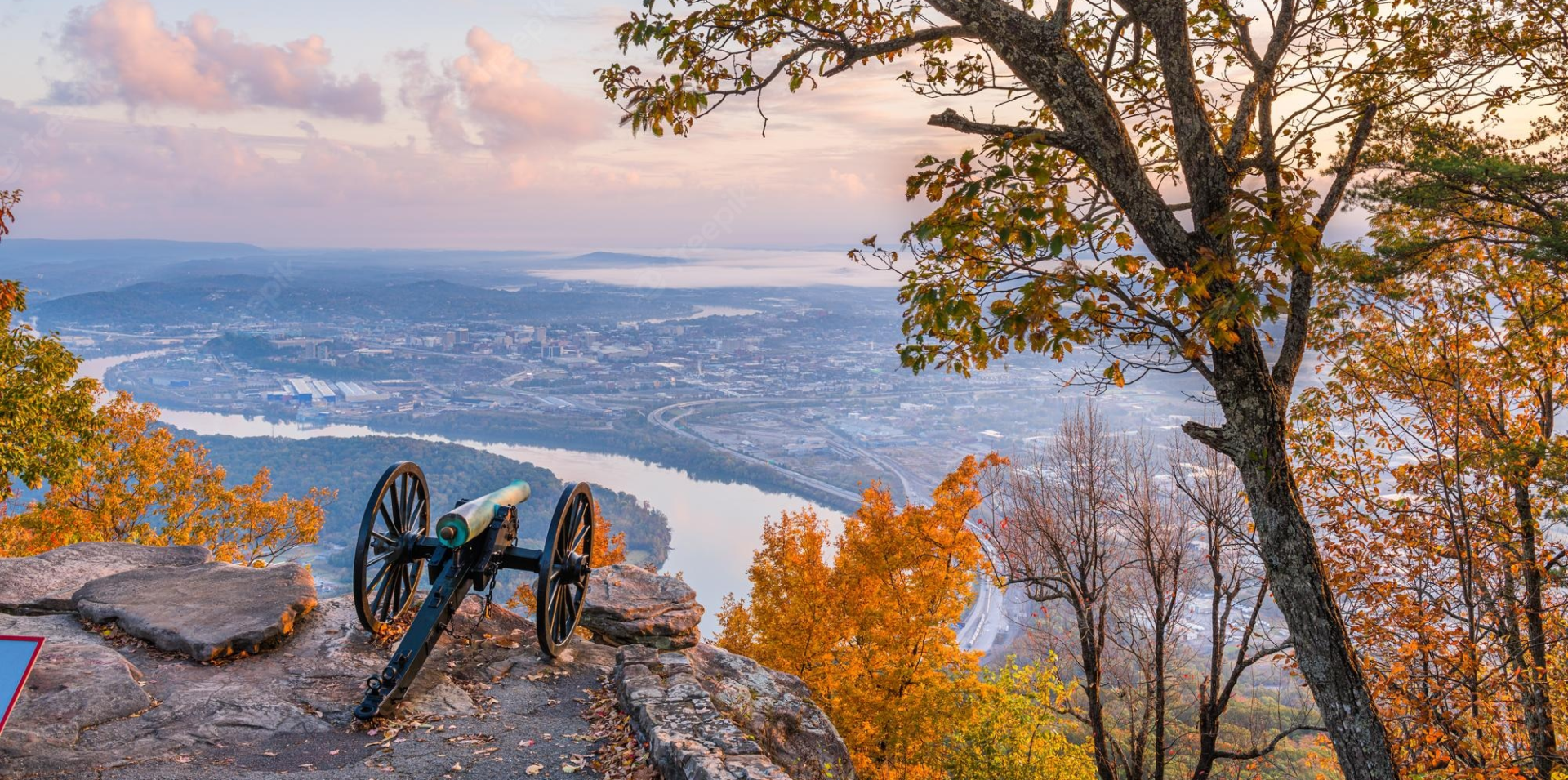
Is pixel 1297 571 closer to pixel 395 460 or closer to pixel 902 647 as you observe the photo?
pixel 902 647

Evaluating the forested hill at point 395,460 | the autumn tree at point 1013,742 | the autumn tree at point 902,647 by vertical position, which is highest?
the autumn tree at point 902,647

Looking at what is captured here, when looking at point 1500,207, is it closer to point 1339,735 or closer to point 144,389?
point 1339,735

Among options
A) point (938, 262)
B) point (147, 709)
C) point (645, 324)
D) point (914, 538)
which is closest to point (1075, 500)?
point (914, 538)

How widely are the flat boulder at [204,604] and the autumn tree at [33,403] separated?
5326 millimetres

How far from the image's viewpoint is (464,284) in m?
183

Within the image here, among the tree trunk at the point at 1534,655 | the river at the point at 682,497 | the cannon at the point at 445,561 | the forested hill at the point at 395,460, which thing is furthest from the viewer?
the river at the point at 682,497

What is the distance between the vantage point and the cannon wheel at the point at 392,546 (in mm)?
6395

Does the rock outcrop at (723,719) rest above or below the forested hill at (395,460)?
above

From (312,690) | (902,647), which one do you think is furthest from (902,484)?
(312,690)

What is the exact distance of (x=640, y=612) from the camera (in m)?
9.09

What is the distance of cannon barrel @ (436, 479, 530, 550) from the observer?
21.6 ft

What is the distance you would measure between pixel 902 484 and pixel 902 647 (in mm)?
50194

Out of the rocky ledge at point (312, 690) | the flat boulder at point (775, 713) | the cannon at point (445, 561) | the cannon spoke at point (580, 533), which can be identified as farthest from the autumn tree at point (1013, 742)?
the cannon at point (445, 561)

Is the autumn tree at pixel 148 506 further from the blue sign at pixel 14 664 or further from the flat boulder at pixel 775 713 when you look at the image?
the blue sign at pixel 14 664
